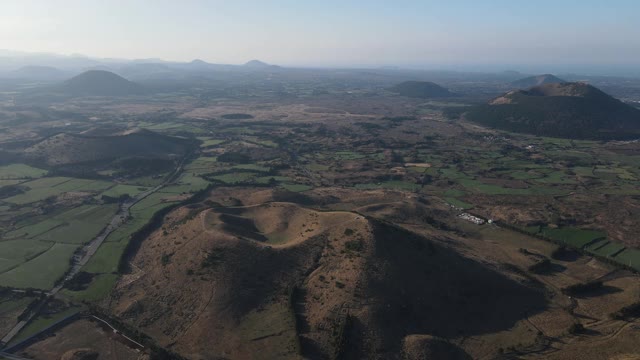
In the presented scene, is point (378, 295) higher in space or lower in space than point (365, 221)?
lower

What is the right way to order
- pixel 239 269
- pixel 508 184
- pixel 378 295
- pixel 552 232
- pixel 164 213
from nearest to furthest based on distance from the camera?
pixel 378 295 → pixel 239 269 → pixel 552 232 → pixel 164 213 → pixel 508 184

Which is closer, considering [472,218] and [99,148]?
[472,218]

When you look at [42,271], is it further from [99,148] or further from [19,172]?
[99,148]

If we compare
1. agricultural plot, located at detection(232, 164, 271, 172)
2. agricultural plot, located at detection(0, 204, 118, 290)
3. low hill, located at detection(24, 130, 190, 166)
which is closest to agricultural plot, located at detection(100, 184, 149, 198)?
agricultural plot, located at detection(0, 204, 118, 290)

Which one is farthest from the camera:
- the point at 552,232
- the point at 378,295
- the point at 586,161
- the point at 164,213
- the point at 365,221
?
the point at 586,161

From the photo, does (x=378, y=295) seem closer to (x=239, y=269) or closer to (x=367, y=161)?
(x=239, y=269)

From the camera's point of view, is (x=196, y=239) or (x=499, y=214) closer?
(x=196, y=239)

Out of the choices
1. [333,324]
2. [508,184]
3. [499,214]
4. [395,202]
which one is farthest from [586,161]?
[333,324]

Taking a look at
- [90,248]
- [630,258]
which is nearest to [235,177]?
[90,248]
